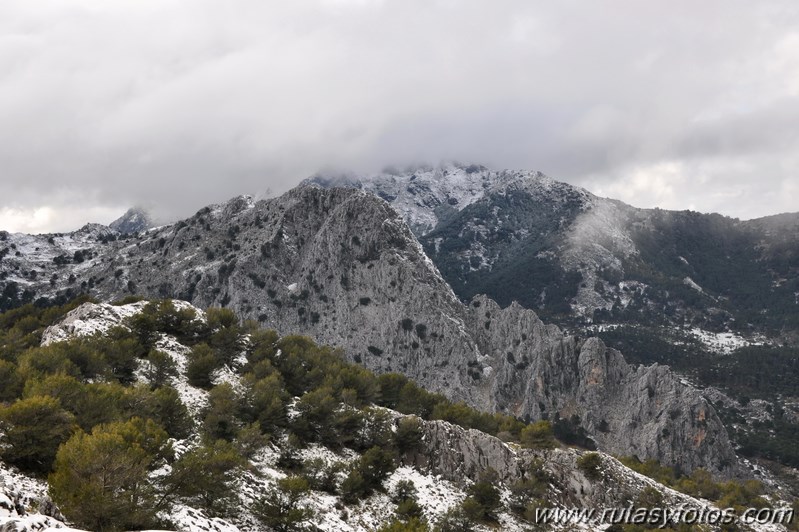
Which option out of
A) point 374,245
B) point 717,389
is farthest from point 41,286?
point 717,389

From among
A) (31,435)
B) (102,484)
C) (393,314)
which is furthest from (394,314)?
(102,484)

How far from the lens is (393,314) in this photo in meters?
154

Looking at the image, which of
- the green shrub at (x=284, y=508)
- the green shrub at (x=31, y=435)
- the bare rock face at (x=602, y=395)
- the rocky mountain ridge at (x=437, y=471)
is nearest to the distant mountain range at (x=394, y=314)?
the bare rock face at (x=602, y=395)

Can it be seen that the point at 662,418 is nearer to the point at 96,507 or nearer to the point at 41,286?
the point at 96,507

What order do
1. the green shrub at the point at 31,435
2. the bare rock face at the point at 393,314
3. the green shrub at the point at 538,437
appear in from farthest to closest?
the bare rock face at the point at 393,314, the green shrub at the point at 538,437, the green shrub at the point at 31,435

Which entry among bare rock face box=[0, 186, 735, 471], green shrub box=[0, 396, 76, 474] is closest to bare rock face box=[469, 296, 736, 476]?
bare rock face box=[0, 186, 735, 471]

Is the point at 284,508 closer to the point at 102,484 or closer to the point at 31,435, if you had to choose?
the point at 102,484

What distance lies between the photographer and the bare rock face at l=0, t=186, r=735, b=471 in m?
129

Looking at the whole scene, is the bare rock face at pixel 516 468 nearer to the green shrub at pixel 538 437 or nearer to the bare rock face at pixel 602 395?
the green shrub at pixel 538 437

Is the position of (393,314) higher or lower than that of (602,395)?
higher

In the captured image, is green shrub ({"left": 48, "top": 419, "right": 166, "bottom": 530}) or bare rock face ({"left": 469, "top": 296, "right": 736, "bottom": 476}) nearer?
green shrub ({"left": 48, "top": 419, "right": 166, "bottom": 530})

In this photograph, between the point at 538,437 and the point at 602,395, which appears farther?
the point at 602,395

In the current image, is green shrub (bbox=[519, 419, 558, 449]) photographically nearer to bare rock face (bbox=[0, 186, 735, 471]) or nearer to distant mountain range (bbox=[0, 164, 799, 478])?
distant mountain range (bbox=[0, 164, 799, 478])

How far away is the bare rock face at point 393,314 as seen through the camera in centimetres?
12912
